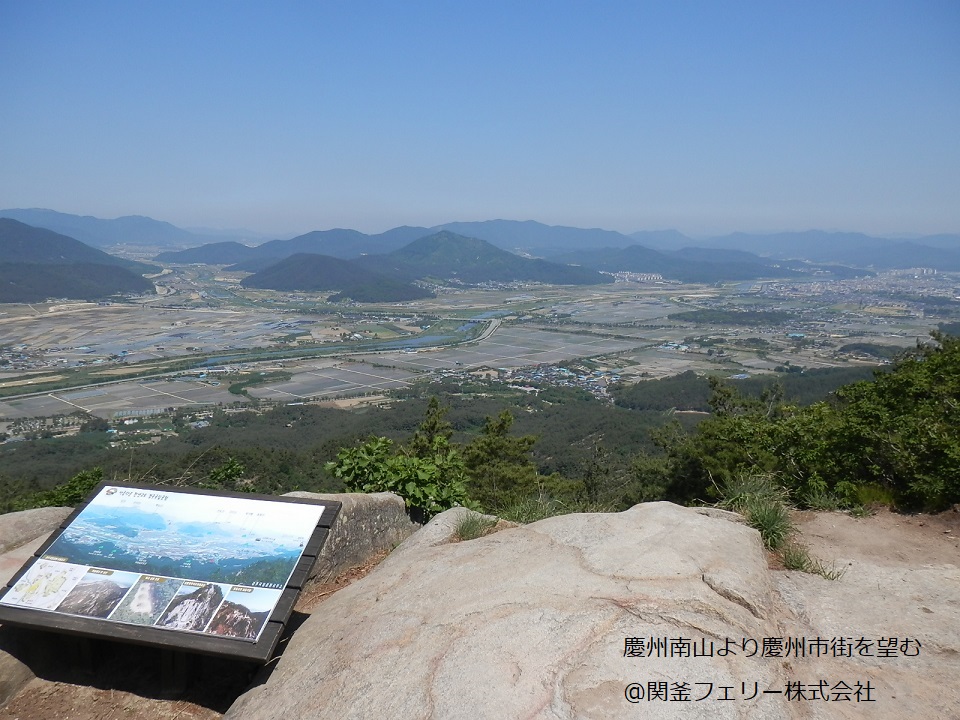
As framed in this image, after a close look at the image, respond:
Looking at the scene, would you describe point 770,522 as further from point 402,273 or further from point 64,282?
point 402,273

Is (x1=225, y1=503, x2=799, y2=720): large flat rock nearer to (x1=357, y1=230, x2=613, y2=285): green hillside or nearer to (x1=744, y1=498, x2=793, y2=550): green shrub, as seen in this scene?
(x1=744, y1=498, x2=793, y2=550): green shrub

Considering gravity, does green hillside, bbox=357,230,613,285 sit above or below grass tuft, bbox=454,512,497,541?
below

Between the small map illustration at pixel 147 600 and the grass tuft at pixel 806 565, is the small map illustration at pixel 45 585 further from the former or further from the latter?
the grass tuft at pixel 806 565

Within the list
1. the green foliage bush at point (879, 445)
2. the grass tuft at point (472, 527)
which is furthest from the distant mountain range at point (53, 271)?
the green foliage bush at point (879, 445)

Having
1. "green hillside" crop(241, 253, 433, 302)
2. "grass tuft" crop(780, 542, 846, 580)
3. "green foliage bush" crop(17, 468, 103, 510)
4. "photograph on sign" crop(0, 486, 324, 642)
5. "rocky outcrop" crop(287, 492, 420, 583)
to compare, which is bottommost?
"green hillside" crop(241, 253, 433, 302)

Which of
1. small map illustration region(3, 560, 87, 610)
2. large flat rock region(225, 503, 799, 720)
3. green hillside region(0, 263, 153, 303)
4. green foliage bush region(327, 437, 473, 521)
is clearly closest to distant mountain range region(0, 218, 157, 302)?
green hillside region(0, 263, 153, 303)

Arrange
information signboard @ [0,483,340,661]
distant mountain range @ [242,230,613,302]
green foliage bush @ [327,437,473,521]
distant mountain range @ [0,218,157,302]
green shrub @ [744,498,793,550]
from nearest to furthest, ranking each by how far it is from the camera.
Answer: information signboard @ [0,483,340,661] < green shrub @ [744,498,793,550] < green foliage bush @ [327,437,473,521] < distant mountain range @ [0,218,157,302] < distant mountain range @ [242,230,613,302]
